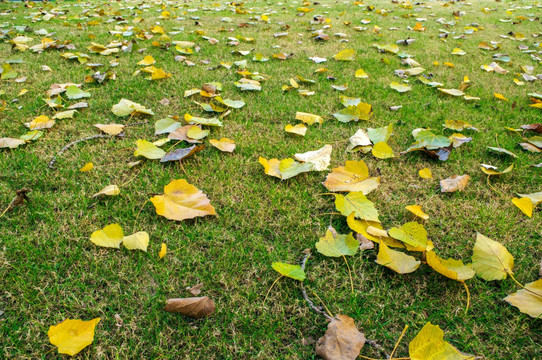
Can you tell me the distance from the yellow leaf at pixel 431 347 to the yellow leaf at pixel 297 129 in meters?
1.27

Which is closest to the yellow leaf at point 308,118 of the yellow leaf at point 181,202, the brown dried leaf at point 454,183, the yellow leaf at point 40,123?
the brown dried leaf at point 454,183

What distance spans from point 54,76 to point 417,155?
116 inches

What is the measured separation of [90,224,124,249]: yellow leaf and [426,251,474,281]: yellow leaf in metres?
1.20

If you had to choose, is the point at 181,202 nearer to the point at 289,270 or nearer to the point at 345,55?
the point at 289,270

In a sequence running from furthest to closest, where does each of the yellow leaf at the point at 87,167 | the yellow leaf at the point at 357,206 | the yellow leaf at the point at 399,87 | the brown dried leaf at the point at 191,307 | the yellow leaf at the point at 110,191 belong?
the yellow leaf at the point at 399,87 < the yellow leaf at the point at 87,167 < the yellow leaf at the point at 110,191 < the yellow leaf at the point at 357,206 < the brown dried leaf at the point at 191,307

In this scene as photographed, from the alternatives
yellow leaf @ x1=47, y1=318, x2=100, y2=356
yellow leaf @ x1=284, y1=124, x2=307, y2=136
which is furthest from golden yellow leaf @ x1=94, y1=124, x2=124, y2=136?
yellow leaf @ x1=47, y1=318, x2=100, y2=356

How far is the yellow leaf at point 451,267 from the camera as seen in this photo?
3.65 feet

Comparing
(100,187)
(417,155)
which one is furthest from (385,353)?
(100,187)

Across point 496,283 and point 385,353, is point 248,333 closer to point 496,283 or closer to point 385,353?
point 385,353

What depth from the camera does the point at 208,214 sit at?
138 cm

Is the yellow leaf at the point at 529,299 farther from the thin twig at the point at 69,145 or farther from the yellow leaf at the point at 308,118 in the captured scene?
the thin twig at the point at 69,145

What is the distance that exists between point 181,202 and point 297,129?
895mm

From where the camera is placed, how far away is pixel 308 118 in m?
2.09

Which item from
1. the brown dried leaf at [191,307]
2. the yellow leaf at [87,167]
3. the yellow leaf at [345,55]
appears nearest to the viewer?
the brown dried leaf at [191,307]
